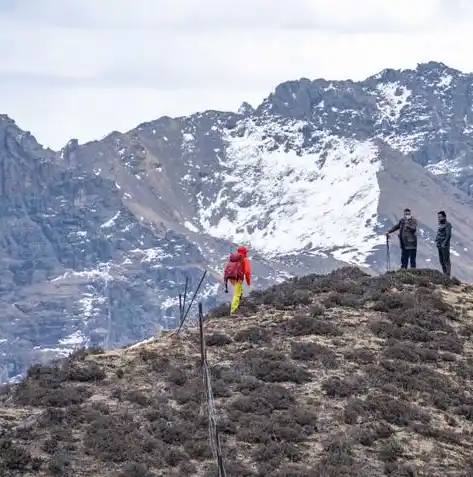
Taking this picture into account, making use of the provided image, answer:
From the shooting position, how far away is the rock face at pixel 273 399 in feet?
75.3

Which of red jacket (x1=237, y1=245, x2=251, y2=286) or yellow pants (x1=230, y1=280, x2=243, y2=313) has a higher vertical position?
red jacket (x1=237, y1=245, x2=251, y2=286)

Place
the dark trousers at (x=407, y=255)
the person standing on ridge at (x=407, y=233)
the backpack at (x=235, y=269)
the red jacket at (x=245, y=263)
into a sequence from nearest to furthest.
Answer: the backpack at (x=235, y=269), the red jacket at (x=245, y=263), the person standing on ridge at (x=407, y=233), the dark trousers at (x=407, y=255)

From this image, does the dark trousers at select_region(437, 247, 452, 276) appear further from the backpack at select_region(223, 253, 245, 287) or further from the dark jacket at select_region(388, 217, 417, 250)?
the backpack at select_region(223, 253, 245, 287)

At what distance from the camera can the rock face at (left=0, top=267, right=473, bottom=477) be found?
75.3 feet

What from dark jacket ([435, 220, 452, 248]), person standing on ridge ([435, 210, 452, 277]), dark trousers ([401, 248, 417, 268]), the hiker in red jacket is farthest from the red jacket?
dark trousers ([401, 248, 417, 268])

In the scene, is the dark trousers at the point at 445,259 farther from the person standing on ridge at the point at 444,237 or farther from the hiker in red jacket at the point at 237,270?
the hiker in red jacket at the point at 237,270

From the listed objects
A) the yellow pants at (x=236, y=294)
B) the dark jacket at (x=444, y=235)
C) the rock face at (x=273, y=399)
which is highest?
the dark jacket at (x=444, y=235)

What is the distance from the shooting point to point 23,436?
23547 mm

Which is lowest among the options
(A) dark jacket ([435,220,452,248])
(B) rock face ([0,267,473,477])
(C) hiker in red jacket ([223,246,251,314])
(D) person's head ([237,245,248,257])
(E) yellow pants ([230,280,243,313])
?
(B) rock face ([0,267,473,477])

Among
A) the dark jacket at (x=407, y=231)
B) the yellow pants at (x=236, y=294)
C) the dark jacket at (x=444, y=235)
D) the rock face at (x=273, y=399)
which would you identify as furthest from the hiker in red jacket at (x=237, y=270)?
the dark jacket at (x=444, y=235)

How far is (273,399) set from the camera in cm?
2545

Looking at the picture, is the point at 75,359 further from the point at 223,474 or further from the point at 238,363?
the point at 223,474

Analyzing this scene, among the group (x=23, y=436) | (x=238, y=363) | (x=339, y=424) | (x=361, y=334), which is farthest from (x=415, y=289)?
(x=23, y=436)

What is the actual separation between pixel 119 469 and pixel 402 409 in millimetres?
5591
